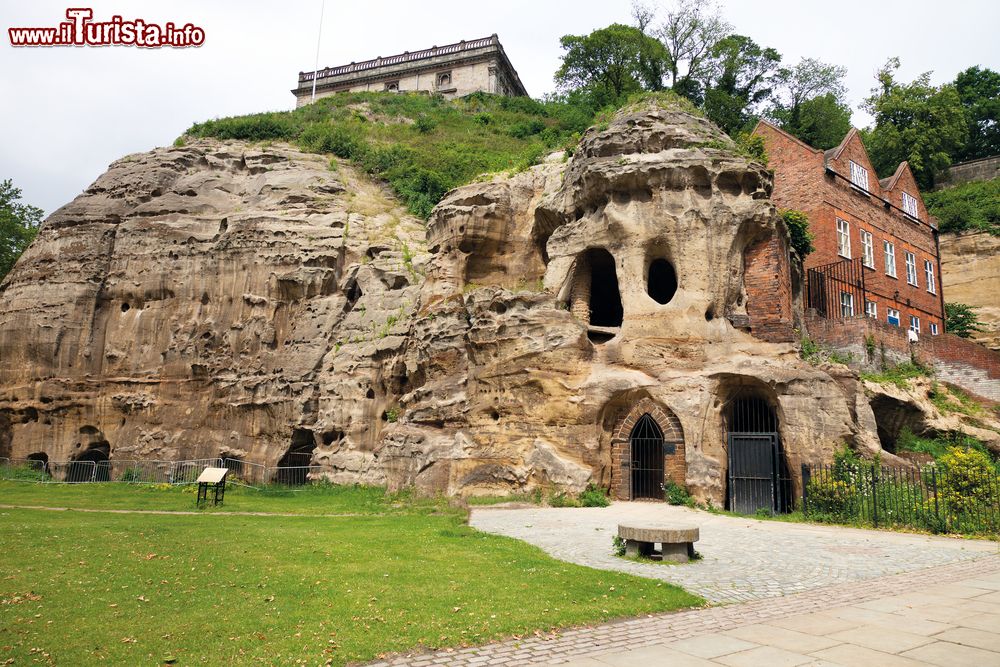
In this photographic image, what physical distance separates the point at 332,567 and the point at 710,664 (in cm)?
626

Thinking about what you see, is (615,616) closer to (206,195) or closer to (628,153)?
(628,153)

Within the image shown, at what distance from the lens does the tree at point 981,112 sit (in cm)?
5441

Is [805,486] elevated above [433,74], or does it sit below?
below

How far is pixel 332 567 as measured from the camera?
10.4m

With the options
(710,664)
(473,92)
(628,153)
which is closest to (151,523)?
(710,664)

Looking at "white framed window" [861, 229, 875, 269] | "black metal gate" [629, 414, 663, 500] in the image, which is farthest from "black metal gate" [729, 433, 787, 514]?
"white framed window" [861, 229, 875, 269]

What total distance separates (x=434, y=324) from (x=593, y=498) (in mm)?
9628

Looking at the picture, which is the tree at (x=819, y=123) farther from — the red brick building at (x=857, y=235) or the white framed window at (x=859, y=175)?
the white framed window at (x=859, y=175)

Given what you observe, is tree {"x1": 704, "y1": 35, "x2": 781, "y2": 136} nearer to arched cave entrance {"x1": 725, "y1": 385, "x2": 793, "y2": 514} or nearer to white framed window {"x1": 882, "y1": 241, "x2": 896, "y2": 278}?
white framed window {"x1": 882, "y1": 241, "x2": 896, "y2": 278}

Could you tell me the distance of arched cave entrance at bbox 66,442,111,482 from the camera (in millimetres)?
32062

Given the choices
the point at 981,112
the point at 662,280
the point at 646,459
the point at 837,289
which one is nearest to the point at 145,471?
the point at 646,459

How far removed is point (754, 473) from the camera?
Answer: 2034 centimetres

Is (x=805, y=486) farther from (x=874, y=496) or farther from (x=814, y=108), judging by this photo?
(x=814, y=108)

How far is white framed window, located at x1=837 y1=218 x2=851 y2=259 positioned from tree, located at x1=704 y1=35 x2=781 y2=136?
13.9 metres
